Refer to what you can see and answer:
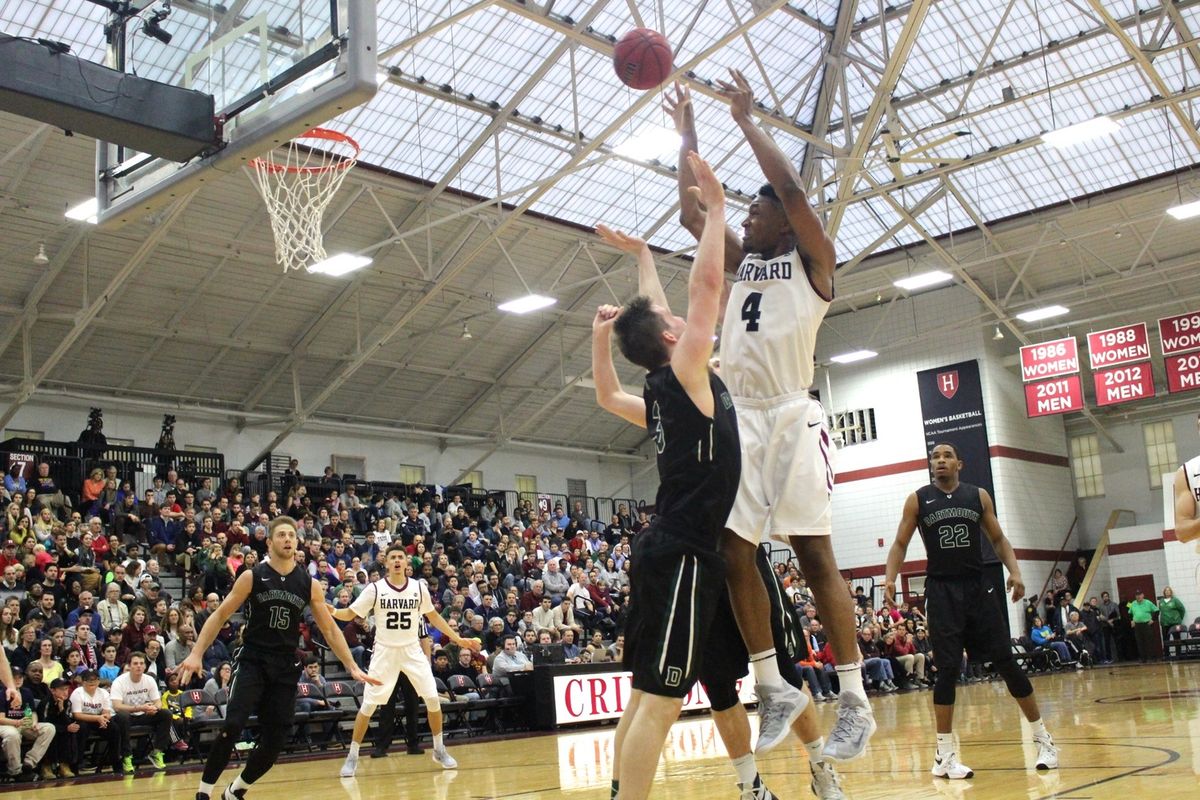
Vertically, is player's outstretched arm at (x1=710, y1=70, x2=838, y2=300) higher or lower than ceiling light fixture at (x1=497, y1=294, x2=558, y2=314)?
lower

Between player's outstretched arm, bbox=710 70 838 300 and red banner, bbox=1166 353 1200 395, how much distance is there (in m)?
19.7

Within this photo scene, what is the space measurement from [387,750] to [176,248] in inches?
455

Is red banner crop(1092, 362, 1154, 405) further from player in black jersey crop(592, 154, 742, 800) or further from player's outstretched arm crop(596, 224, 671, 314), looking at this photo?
player in black jersey crop(592, 154, 742, 800)

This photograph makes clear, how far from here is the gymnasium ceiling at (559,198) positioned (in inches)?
787

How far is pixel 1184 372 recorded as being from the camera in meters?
22.1

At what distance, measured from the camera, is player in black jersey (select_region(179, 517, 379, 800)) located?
7172mm

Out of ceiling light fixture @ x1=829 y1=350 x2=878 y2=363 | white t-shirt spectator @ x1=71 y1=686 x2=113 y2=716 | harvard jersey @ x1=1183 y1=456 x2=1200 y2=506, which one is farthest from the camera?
ceiling light fixture @ x1=829 y1=350 x2=878 y2=363

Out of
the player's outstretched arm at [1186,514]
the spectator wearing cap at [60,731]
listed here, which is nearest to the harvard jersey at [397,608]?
the spectator wearing cap at [60,731]

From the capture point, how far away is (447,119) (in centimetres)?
2127

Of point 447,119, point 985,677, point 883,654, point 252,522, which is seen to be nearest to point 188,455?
point 252,522

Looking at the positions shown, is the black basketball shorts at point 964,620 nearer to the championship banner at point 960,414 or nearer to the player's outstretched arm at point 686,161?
the player's outstretched arm at point 686,161

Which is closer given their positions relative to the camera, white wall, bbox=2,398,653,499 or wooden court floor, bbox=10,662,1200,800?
wooden court floor, bbox=10,662,1200,800

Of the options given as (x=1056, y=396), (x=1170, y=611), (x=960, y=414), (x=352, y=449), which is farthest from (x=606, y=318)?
(x=960, y=414)

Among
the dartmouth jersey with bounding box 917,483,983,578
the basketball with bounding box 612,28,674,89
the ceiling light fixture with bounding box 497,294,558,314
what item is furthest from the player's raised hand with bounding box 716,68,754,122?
the ceiling light fixture with bounding box 497,294,558,314
